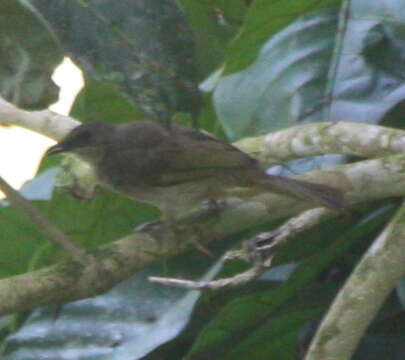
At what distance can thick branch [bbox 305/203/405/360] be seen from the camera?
1.43m

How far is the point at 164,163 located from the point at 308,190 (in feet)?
1.86

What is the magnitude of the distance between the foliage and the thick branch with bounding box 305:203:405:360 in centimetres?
30

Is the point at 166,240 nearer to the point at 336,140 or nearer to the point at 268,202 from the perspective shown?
the point at 268,202

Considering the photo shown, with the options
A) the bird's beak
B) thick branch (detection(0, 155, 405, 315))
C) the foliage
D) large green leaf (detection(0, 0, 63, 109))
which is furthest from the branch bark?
the bird's beak

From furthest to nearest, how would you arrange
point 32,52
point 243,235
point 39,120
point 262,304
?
1. point 39,120
2. point 243,235
3. point 262,304
4. point 32,52

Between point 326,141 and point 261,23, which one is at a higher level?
point 261,23

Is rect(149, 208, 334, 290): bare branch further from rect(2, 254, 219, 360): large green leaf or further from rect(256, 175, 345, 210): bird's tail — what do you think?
rect(2, 254, 219, 360): large green leaf

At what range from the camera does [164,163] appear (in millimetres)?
2244

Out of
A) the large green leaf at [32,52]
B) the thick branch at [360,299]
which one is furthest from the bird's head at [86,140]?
the thick branch at [360,299]

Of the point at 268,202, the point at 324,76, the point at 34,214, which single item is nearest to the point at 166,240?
the point at 268,202

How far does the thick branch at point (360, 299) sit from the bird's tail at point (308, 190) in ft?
0.50

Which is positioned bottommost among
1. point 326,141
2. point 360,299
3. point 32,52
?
point 360,299

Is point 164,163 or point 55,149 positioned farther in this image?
point 164,163

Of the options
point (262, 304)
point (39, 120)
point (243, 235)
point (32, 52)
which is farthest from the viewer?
point (39, 120)
